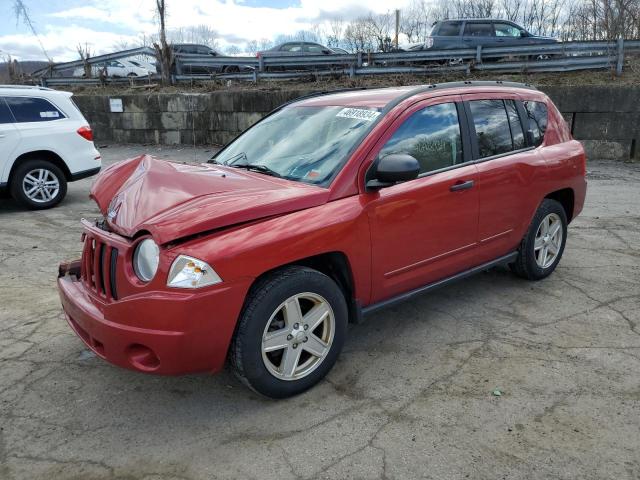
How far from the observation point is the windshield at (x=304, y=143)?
135 inches

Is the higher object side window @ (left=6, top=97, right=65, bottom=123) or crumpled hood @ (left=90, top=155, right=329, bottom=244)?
side window @ (left=6, top=97, right=65, bottom=123)

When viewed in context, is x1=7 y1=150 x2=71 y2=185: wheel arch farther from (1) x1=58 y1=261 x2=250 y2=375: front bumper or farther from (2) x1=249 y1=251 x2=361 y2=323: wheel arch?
(2) x1=249 y1=251 x2=361 y2=323: wheel arch

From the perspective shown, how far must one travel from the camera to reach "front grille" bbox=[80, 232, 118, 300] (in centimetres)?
290

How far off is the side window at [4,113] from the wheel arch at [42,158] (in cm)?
52

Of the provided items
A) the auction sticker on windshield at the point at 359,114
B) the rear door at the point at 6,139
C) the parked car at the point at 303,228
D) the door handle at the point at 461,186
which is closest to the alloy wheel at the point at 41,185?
the rear door at the point at 6,139

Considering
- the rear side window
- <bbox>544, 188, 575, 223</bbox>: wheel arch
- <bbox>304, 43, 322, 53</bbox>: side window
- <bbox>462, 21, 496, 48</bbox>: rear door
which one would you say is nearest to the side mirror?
<bbox>544, 188, 575, 223</bbox>: wheel arch

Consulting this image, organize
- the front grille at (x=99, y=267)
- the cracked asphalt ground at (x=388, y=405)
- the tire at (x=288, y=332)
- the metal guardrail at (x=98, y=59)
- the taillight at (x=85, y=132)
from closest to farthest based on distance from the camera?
1. the cracked asphalt ground at (x=388, y=405)
2. the tire at (x=288, y=332)
3. the front grille at (x=99, y=267)
4. the taillight at (x=85, y=132)
5. the metal guardrail at (x=98, y=59)

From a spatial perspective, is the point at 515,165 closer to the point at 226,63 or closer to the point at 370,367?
the point at 370,367

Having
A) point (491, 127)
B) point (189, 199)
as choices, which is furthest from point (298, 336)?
point (491, 127)

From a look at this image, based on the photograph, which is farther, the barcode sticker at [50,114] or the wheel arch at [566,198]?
the barcode sticker at [50,114]

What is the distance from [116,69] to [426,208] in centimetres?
2051

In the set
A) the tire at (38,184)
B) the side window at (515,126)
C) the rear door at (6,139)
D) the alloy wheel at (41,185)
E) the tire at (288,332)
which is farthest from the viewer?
the alloy wheel at (41,185)

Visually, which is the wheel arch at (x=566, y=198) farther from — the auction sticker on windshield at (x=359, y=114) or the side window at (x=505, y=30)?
the side window at (x=505, y=30)

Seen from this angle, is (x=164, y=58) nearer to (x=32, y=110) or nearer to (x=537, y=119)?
(x=32, y=110)
